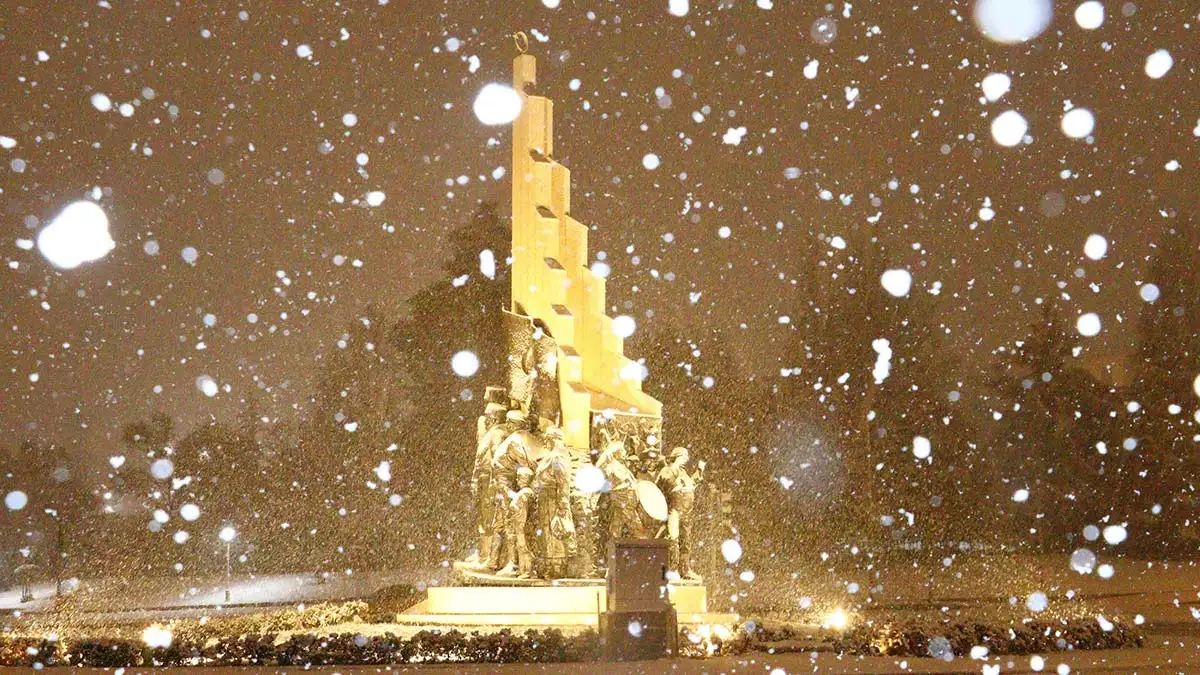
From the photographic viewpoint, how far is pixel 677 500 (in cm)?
2034

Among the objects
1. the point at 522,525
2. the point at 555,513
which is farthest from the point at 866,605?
the point at 522,525

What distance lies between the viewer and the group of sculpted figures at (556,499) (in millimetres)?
19391

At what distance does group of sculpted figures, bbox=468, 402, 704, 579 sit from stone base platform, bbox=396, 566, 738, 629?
0.69 meters

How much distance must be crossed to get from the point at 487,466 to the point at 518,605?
2961 mm

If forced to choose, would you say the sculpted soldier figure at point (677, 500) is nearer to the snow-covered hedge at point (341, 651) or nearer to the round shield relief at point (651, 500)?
the round shield relief at point (651, 500)

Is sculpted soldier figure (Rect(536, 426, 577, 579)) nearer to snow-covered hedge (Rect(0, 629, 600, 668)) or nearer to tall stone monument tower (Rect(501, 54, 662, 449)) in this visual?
tall stone monument tower (Rect(501, 54, 662, 449))

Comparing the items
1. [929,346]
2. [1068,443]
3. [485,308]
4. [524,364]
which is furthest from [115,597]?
[1068,443]

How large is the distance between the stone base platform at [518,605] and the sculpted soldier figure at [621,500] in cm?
105

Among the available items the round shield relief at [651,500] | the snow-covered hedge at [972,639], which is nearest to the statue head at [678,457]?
the round shield relief at [651,500]

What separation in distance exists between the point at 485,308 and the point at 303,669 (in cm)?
2614

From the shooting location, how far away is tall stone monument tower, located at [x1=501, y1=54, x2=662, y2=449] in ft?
67.5

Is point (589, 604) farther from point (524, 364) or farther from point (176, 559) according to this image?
point (176, 559)

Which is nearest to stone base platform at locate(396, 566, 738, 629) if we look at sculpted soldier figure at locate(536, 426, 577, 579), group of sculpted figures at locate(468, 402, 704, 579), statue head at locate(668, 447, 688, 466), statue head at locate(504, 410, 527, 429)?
sculpted soldier figure at locate(536, 426, 577, 579)

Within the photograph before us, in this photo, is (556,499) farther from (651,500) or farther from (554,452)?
(651,500)
